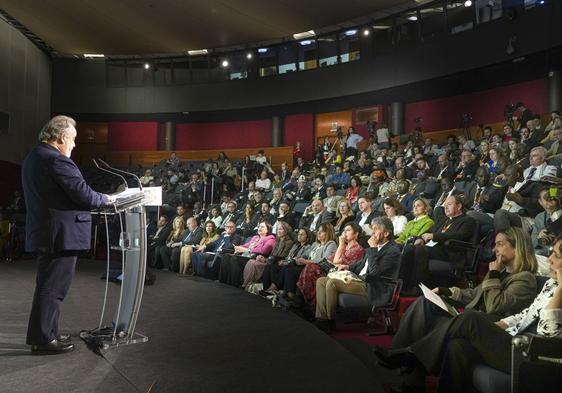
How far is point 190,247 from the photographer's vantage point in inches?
257

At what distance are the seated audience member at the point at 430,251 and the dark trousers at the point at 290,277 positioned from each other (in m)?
1.00

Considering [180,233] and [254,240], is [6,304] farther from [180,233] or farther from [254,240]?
[180,233]

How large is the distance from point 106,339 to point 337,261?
212cm

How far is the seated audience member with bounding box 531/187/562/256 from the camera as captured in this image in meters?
3.39

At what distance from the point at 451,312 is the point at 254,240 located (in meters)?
3.78

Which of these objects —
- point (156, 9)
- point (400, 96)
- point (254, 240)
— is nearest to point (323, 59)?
point (400, 96)

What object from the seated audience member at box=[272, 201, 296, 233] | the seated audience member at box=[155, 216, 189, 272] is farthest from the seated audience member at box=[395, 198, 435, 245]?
the seated audience member at box=[155, 216, 189, 272]

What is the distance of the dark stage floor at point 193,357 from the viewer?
1.92 metres

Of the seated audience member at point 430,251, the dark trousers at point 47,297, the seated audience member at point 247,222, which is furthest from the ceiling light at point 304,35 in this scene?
the dark trousers at point 47,297

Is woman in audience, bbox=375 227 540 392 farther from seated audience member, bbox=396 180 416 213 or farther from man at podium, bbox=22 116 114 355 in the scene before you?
seated audience member, bbox=396 180 416 213

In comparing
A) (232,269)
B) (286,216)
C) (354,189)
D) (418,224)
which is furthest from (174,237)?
(418,224)

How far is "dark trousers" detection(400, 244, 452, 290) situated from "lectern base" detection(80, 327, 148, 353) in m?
1.91

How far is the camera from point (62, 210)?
89.4 inches

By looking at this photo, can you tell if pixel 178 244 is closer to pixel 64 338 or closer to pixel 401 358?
pixel 64 338
